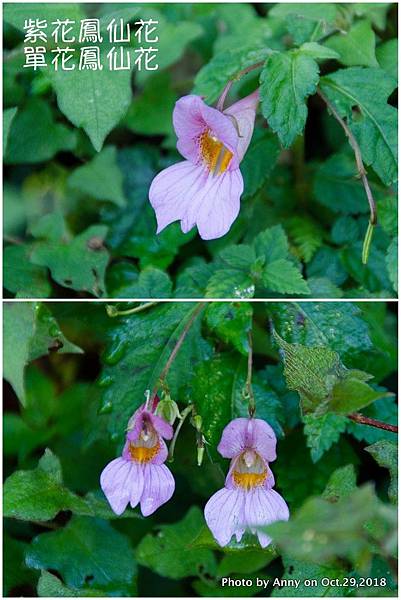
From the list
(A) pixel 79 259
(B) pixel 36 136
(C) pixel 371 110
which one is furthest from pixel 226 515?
(B) pixel 36 136

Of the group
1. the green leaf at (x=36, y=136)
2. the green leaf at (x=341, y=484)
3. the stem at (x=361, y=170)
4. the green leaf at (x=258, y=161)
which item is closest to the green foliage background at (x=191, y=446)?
the green leaf at (x=341, y=484)

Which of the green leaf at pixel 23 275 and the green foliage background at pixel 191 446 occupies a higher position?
the green leaf at pixel 23 275

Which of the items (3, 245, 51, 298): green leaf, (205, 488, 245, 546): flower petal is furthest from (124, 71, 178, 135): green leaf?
(205, 488, 245, 546): flower petal

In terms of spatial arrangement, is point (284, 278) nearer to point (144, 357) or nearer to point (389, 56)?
point (144, 357)

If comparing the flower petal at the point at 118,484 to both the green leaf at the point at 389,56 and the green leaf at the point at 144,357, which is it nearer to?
the green leaf at the point at 144,357

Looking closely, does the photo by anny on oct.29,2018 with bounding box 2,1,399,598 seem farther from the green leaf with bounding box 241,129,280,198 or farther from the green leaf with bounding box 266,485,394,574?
the green leaf with bounding box 266,485,394,574

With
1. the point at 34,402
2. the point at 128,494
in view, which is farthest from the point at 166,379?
the point at 34,402
